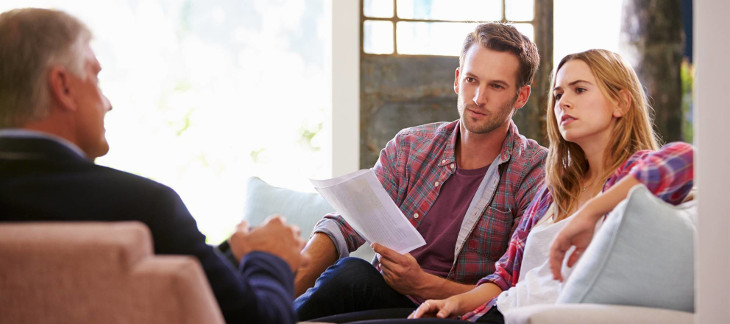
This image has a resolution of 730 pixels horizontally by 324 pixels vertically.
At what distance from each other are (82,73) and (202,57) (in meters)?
4.50

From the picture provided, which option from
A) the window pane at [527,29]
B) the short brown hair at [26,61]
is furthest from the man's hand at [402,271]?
the window pane at [527,29]

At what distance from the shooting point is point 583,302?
1.28m

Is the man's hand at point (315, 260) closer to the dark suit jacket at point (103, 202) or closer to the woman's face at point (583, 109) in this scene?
the woman's face at point (583, 109)

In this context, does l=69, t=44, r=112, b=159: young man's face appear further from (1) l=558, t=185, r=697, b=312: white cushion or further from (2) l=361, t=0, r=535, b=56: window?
(2) l=361, t=0, r=535, b=56: window

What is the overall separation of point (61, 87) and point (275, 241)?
38 cm

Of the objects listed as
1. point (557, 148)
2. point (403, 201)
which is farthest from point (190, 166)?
point (557, 148)

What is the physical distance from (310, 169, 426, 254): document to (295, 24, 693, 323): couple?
46 millimetres

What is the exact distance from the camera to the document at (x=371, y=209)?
68.1 inches

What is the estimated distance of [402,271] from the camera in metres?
1.84

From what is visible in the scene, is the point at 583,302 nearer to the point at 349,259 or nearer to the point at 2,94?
the point at 349,259

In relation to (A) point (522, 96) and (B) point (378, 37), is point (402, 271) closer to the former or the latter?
(A) point (522, 96)

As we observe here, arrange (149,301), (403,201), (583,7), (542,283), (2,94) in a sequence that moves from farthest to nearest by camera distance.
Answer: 1. (583,7)
2. (403,201)
3. (542,283)
4. (2,94)
5. (149,301)

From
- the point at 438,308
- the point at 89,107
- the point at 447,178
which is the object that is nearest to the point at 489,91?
the point at 447,178

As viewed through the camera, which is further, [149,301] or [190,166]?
[190,166]
